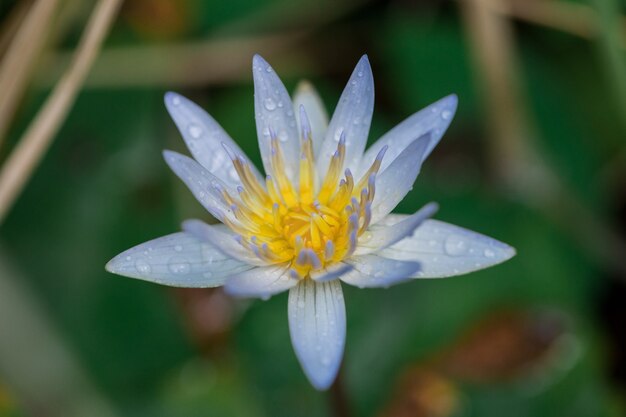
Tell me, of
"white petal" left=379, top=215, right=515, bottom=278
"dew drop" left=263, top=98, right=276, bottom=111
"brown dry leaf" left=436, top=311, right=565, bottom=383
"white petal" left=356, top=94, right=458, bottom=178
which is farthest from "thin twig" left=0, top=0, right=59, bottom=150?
"brown dry leaf" left=436, top=311, right=565, bottom=383

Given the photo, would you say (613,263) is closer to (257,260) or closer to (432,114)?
(432,114)

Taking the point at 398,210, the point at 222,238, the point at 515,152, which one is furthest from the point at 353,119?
the point at 515,152

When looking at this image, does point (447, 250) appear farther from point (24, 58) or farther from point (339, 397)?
point (24, 58)

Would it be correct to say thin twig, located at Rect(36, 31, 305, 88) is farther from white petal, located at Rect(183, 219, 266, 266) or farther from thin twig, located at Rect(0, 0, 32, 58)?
white petal, located at Rect(183, 219, 266, 266)

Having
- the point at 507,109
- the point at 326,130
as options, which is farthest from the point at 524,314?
the point at 326,130

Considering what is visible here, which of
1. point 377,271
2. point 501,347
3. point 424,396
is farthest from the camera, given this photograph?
point 501,347

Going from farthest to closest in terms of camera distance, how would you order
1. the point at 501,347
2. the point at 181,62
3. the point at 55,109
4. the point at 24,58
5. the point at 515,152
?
the point at 181,62
the point at 515,152
the point at 501,347
the point at 24,58
the point at 55,109
